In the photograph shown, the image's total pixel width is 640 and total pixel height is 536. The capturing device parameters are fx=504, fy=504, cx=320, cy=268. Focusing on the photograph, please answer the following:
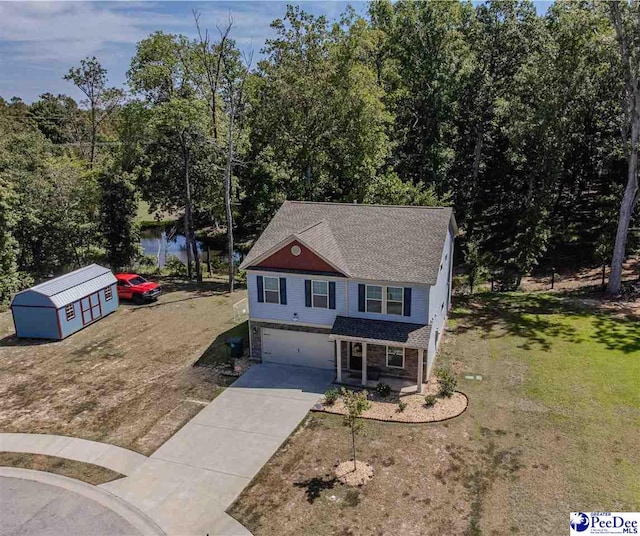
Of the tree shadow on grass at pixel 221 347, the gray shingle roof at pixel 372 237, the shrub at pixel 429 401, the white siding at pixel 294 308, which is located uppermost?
the gray shingle roof at pixel 372 237

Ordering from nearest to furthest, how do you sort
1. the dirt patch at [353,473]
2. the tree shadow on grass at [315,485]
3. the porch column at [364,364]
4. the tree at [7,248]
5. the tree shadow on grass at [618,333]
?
the tree shadow on grass at [315,485]
the dirt patch at [353,473]
the porch column at [364,364]
the tree shadow on grass at [618,333]
the tree at [7,248]

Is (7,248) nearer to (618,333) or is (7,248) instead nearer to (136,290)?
(136,290)

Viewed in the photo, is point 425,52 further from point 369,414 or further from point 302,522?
Result: point 302,522

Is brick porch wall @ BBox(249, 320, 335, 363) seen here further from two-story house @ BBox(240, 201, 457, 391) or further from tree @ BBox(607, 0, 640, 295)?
tree @ BBox(607, 0, 640, 295)

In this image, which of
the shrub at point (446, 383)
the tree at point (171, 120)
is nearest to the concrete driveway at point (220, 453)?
the shrub at point (446, 383)

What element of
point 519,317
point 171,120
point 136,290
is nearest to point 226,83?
point 171,120

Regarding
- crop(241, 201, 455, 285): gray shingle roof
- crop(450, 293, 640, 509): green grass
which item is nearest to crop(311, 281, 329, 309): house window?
crop(241, 201, 455, 285): gray shingle roof

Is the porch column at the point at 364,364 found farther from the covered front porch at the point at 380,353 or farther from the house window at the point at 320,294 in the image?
the house window at the point at 320,294

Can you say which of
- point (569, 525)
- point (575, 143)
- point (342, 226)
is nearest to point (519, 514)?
point (569, 525)
